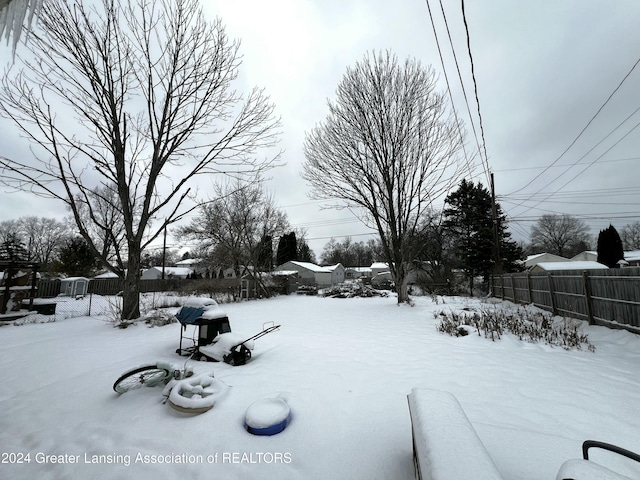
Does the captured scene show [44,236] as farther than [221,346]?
Yes

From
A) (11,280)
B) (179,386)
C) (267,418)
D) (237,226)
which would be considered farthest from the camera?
(237,226)

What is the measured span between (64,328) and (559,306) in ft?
51.5

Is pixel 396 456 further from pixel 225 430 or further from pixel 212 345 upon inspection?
pixel 212 345

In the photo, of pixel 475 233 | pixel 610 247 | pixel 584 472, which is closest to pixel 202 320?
pixel 584 472

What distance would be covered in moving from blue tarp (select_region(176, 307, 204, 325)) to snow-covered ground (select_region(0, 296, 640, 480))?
80cm

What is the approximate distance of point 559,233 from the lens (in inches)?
1852

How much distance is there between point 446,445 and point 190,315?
4662 millimetres

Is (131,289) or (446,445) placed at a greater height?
(131,289)

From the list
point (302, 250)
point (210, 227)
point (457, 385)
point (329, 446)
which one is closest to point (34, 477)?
Answer: point (329, 446)

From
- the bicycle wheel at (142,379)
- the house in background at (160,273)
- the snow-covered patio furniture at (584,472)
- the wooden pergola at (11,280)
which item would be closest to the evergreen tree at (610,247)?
the snow-covered patio furniture at (584,472)

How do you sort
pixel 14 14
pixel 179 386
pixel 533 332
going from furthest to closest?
pixel 533 332 < pixel 179 386 < pixel 14 14

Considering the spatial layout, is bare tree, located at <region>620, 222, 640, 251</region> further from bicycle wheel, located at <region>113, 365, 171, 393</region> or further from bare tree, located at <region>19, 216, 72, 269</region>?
bare tree, located at <region>19, 216, 72, 269</region>

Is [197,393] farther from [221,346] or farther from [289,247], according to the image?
[289,247]

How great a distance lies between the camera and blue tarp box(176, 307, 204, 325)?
16.0 feet
